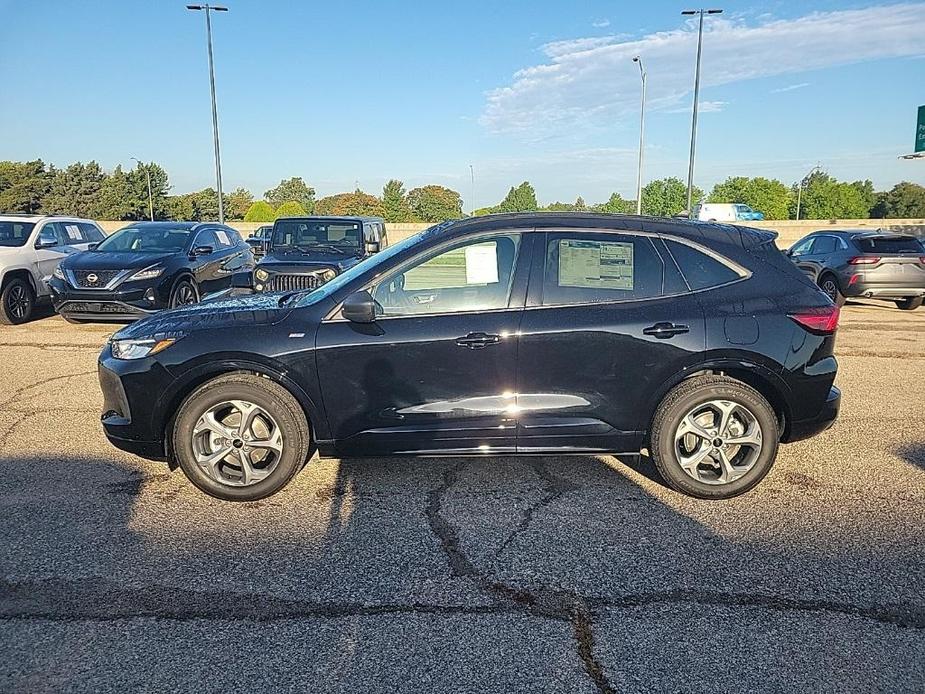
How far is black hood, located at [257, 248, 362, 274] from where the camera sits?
9.97 meters

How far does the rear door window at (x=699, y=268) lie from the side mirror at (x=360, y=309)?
6.33 ft

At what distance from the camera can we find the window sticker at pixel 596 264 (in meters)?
4.30

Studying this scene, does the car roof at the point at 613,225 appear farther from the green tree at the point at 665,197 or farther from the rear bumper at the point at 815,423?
the green tree at the point at 665,197

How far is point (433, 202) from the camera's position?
306ft

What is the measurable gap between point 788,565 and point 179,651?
9.40 feet

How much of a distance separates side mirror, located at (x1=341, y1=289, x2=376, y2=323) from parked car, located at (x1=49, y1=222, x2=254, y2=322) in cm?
569

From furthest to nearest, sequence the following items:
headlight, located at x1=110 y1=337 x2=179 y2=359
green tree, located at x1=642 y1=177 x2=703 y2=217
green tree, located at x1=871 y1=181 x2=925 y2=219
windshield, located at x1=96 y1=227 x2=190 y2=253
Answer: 1. green tree, located at x1=871 y1=181 x2=925 y2=219
2. green tree, located at x1=642 y1=177 x2=703 y2=217
3. windshield, located at x1=96 y1=227 x2=190 y2=253
4. headlight, located at x1=110 y1=337 x2=179 y2=359

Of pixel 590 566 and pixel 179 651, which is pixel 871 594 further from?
pixel 179 651

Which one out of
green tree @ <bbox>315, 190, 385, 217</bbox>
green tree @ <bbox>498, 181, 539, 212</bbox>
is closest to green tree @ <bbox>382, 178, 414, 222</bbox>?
green tree @ <bbox>315, 190, 385, 217</bbox>

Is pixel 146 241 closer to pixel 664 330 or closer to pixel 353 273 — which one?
pixel 353 273

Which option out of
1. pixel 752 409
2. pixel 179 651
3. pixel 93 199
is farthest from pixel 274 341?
pixel 93 199

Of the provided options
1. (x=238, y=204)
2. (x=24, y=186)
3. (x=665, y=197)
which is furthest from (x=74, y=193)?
(x=665, y=197)

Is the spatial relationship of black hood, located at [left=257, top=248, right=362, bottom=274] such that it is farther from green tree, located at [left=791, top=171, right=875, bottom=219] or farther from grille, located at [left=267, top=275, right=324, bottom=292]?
green tree, located at [left=791, top=171, right=875, bottom=219]

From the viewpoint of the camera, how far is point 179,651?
2.71 meters
